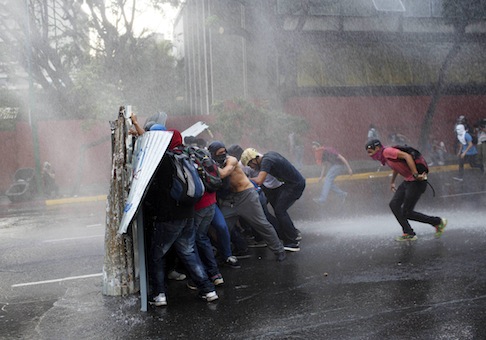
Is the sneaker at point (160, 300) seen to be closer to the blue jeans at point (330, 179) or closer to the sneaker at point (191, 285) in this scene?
the sneaker at point (191, 285)

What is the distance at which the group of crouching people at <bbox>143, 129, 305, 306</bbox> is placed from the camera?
5.73m

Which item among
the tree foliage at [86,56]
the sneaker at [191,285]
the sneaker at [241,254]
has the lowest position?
the sneaker at [241,254]

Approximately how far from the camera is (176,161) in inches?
221

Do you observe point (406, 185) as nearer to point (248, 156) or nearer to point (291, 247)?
point (291, 247)

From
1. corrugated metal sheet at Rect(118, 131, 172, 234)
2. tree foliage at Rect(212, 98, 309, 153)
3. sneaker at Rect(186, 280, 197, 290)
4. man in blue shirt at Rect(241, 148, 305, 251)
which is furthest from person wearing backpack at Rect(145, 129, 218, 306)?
tree foliage at Rect(212, 98, 309, 153)

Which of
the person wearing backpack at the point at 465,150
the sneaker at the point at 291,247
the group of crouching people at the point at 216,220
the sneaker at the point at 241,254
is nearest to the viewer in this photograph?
the group of crouching people at the point at 216,220

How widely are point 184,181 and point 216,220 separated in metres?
1.60

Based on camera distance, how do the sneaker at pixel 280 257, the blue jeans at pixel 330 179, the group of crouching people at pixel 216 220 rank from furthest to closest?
1. the blue jeans at pixel 330 179
2. the sneaker at pixel 280 257
3. the group of crouching people at pixel 216 220

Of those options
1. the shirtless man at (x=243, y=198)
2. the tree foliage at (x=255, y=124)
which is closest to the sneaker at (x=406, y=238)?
the shirtless man at (x=243, y=198)

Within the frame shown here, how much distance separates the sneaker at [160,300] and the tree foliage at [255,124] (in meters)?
12.5

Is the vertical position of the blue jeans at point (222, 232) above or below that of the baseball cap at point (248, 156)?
below

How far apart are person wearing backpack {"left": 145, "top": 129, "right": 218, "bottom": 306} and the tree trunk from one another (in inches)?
17.6

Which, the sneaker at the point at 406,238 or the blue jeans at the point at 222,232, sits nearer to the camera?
the blue jeans at the point at 222,232

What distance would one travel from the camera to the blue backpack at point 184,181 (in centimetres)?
555
